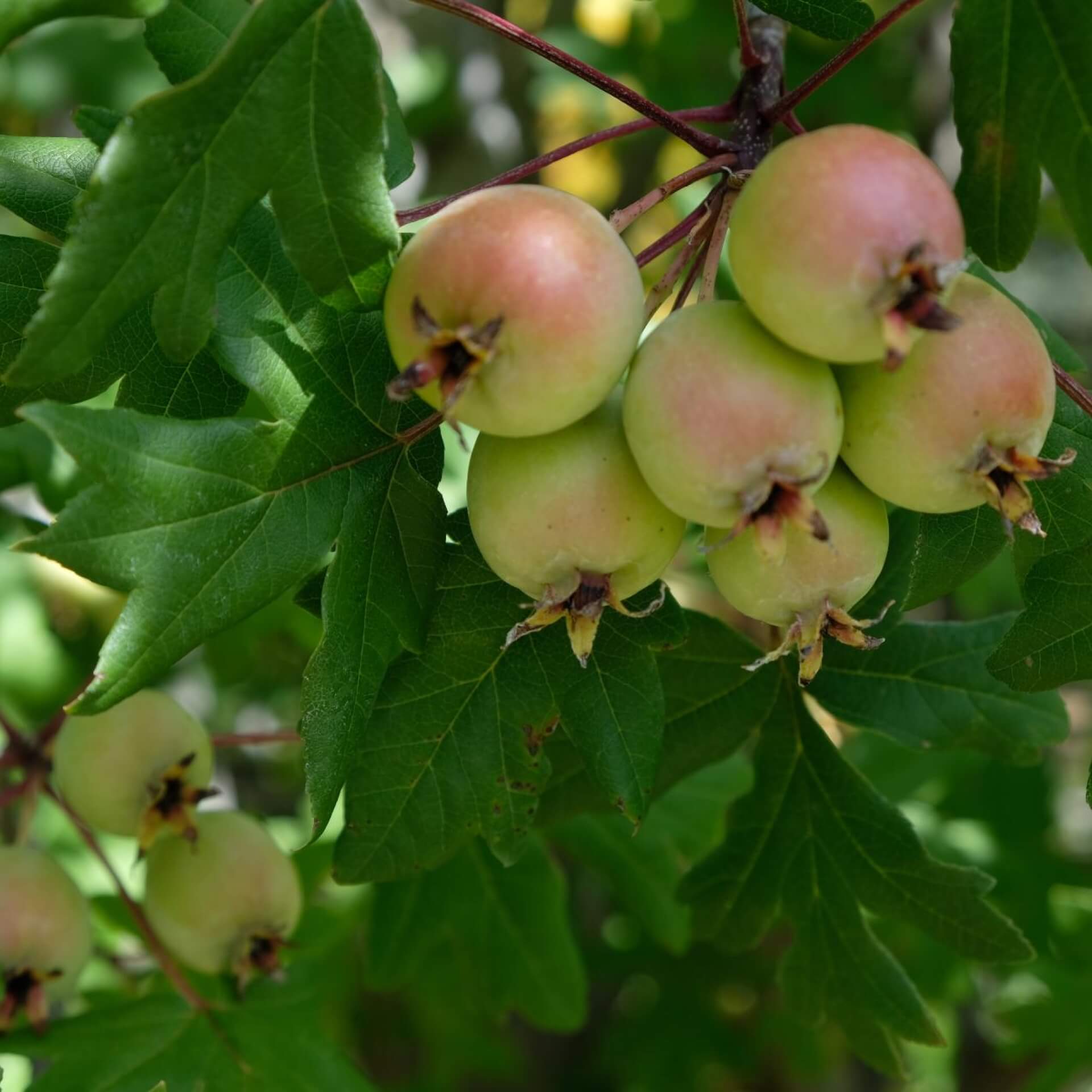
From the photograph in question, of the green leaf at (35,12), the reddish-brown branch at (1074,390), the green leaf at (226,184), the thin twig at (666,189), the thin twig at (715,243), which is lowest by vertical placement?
the reddish-brown branch at (1074,390)

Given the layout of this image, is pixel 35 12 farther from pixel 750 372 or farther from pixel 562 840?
pixel 562 840

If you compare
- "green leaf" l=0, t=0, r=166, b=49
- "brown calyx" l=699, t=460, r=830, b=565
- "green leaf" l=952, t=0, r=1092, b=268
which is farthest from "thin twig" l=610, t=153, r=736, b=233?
"green leaf" l=0, t=0, r=166, b=49

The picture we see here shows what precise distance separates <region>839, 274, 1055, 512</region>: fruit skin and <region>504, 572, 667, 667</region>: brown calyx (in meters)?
0.29

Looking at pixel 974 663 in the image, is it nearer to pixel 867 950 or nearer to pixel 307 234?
pixel 867 950

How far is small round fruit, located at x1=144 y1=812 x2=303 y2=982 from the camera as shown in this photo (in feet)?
6.93

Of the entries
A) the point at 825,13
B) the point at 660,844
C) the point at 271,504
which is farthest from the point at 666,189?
the point at 660,844

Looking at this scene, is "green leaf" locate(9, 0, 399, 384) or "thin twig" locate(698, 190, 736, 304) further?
"thin twig" locate(698, 190, 736, 304)

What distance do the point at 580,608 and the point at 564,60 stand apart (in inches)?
25.2

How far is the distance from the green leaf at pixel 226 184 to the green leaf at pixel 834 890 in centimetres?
119

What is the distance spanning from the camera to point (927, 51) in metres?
4.57

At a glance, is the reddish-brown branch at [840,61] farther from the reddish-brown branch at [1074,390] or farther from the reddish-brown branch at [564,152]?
the reddish-brown branch at [1074,390]

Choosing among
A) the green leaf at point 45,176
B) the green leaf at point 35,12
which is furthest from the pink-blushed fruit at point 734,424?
the green leaf at point 45,176

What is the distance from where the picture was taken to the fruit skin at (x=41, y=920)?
2002mm

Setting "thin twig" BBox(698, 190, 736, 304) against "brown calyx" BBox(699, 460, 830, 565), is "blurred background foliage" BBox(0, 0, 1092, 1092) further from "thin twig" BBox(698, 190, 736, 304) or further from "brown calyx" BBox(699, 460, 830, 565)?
"brown calyx" BBox(699, 460, 830, 565)
